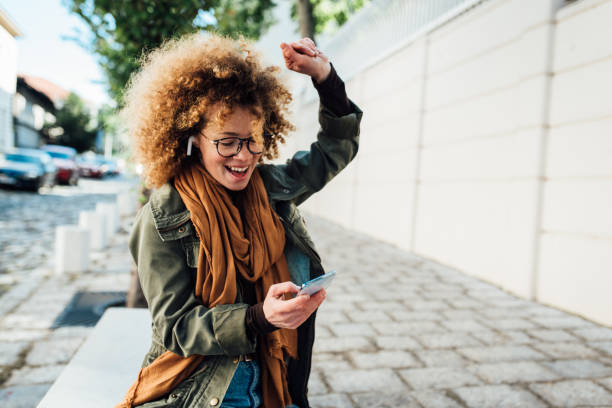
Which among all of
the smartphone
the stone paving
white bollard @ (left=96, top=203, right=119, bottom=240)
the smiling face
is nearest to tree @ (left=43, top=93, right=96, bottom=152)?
white bollard @ (left=96, top=203, right=119, bottom=240)

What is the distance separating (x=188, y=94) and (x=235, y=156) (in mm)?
288

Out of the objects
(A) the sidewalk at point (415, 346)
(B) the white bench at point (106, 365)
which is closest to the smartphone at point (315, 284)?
(B) the white bench at point (106, 365)

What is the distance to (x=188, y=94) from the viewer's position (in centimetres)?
175

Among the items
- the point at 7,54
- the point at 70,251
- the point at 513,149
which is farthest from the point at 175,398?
the point at 513,149

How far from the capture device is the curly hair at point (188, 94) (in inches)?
67.8

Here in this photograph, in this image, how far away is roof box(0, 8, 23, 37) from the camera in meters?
1.67

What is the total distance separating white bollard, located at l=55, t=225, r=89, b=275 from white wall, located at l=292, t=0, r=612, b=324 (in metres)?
5.33

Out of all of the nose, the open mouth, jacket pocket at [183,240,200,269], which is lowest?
jacket pocket at [183,240,200,269]

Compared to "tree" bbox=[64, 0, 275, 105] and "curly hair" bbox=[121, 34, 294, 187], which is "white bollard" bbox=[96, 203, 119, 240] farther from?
"curly hair" bbox=[121, 34, 294, 187]

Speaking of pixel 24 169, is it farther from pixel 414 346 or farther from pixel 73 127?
pixel 73 127

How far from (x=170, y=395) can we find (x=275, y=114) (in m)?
1.12

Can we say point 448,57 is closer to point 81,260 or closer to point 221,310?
point 81,260

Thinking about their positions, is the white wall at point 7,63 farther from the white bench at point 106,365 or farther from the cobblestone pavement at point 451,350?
the cobblestone pavement at point 451,350

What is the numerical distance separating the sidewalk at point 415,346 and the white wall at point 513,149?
1.75 feet
